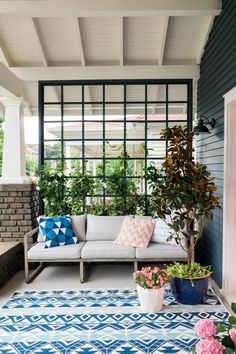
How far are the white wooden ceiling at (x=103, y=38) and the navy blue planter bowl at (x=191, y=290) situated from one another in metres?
3.07

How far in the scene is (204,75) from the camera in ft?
16.7

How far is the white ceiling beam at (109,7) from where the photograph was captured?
399 centimetres

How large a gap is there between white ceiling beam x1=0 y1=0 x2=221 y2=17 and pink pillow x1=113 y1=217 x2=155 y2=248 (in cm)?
270

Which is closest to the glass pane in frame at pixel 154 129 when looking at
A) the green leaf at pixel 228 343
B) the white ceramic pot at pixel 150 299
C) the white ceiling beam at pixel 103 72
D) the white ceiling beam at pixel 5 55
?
the white ceiling beam at pixel 103 72

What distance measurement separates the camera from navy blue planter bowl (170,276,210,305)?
3830 millimetres

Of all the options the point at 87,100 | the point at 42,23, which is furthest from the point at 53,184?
the point at 42,23

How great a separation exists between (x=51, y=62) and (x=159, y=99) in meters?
1.81

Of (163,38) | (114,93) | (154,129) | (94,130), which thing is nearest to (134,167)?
(154,129)

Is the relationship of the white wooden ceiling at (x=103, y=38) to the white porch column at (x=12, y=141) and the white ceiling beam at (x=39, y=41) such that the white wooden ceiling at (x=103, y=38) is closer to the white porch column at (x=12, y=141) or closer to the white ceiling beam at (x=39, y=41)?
the white ceiling beam at (x=39, y=41)

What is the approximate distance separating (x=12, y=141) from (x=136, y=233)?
235 centimetres

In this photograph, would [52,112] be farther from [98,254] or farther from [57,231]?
[98,254]

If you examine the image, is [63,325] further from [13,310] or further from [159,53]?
[159,53]

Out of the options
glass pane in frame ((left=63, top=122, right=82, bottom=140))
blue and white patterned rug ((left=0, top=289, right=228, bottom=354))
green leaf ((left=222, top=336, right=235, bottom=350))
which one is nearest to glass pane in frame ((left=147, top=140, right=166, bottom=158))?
glass pane in frame ((left=63, top=122, right=82, bottom=140))

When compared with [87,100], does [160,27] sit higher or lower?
higher
